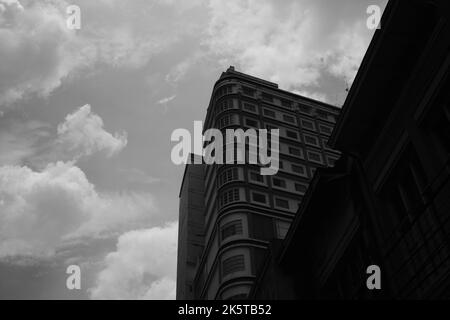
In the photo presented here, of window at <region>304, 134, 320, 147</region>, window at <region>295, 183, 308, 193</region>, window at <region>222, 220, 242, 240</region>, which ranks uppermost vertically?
window at <region>304, 134, 320, 147</region>

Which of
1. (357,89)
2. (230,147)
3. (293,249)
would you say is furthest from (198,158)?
(357,89)

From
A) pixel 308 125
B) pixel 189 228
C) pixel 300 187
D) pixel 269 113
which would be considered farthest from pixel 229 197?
pixel 308 125

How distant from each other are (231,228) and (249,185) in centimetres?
661

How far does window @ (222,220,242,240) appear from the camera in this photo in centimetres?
4812

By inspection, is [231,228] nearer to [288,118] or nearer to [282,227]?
[282,227]

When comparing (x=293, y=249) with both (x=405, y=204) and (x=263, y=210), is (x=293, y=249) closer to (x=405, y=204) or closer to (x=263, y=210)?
(x=405, y=204)

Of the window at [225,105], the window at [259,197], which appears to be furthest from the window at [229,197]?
the window at [225,105]

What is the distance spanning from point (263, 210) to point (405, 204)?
38.5m

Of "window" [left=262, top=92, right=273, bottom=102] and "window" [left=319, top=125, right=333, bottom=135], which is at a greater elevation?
"window" [left=262, top=92, right=273, bottom=102]

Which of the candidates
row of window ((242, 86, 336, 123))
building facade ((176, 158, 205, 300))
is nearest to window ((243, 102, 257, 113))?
row of window ((242, 86, 336, 123))

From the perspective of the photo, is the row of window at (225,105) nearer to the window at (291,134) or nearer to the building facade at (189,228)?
the window at (291,134)

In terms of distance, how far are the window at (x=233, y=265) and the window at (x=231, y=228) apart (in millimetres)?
3285

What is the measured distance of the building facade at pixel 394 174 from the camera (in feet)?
36.0

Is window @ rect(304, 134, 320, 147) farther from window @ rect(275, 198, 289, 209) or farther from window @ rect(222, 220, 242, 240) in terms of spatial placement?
window @ rect(222, 220, 242, 240)
